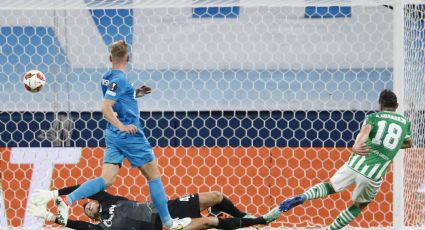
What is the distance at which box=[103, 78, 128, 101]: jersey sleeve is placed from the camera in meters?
5.01

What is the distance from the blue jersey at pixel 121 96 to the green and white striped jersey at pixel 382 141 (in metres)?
1.45

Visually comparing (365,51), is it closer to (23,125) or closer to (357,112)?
(357,112)

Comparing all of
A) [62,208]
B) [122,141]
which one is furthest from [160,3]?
[62,208]

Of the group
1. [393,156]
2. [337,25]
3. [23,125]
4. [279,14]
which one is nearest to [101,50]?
[23,125]

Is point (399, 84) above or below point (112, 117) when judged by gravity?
above

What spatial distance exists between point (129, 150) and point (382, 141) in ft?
5.22

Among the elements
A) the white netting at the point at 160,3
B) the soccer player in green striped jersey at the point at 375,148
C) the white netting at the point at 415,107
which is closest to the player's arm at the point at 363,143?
the soccer player in green striped jersey at the point at 375,148

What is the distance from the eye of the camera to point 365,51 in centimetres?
701

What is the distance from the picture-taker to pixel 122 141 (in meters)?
5.14

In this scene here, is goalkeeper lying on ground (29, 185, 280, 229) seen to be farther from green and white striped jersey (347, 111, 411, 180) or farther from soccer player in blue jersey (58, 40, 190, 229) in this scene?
green and white striped jersey (347, 111, 411, 180)

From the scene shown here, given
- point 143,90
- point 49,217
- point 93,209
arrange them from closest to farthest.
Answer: point 49,217, point 143,90, point 93,209

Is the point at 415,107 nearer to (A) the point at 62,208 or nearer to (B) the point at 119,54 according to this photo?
(B) the point at 119,54

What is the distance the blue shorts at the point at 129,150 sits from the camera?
202 inches

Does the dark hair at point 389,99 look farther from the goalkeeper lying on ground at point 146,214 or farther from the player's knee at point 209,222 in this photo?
the player's knee at point 209,222
